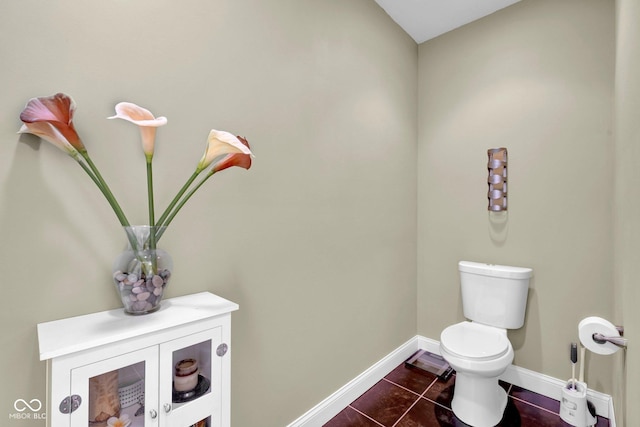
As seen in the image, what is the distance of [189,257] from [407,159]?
190 cm

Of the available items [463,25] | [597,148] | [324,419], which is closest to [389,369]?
[324,419]

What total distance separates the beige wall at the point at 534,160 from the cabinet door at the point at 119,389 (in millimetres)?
2208

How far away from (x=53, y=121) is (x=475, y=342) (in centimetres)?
218

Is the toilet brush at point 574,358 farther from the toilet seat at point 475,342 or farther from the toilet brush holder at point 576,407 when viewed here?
the toilet seat at point 475,342

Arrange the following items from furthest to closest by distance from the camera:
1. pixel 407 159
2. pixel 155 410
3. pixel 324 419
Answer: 1. pixel 407 159
2. pixel 324 419
3. pixel 155 410

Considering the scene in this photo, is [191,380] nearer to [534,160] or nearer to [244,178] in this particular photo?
[244,178]

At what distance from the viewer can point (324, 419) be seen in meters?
1.77

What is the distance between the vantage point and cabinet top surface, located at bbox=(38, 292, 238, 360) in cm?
73

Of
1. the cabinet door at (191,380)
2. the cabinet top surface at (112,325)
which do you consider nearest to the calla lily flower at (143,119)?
the cabinet top surface at (112,325)

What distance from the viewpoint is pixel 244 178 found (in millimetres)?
1363

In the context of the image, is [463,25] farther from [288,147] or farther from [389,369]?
[389,369]

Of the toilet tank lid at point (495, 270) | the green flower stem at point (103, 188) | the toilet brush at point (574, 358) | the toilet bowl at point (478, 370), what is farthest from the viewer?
the toilet tank lid at point (495, 270)

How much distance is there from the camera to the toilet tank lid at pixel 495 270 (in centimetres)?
199

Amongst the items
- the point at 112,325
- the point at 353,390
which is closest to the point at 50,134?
the point at 112,325
